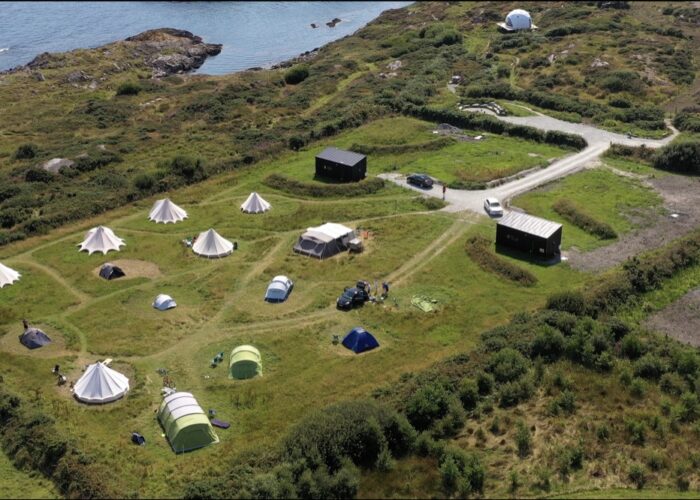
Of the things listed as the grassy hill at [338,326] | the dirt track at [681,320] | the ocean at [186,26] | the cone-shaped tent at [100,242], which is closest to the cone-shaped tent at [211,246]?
the grassy hill at [338,326]

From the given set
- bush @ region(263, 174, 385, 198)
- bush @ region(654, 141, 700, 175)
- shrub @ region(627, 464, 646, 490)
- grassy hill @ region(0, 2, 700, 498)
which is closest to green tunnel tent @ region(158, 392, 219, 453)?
grassy hill @ region(0, 2, 700, 498)

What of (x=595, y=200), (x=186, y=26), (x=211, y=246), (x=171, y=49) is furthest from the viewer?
(x=186, y=26)

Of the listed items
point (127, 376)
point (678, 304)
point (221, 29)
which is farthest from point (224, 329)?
point (221, 29)

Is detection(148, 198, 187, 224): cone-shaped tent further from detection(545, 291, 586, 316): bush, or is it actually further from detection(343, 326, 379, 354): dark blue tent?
detection(545, 291, 586, 316): bush

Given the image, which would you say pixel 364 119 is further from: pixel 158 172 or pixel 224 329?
pixel 224 329

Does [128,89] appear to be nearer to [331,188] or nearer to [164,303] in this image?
[331,188]

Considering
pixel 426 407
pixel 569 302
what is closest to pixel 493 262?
pixel 569 302
